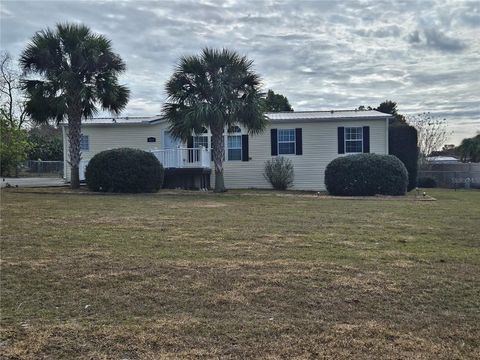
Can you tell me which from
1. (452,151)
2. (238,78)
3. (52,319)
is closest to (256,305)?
(52,319)

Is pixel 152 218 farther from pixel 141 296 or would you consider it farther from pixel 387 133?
pixel 387 133

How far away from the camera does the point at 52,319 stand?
3.94m

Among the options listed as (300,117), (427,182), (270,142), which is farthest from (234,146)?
(427,182)

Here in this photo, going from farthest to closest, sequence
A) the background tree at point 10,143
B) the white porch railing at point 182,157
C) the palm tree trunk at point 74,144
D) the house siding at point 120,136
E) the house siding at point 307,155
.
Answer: the house siding at point 120,136 → the house siding at point 307,155 → the white porch railing at point 182,157 → the background tree at point 10,143 → the palm tree trunk at point 74,144

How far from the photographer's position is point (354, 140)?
21.6 metres

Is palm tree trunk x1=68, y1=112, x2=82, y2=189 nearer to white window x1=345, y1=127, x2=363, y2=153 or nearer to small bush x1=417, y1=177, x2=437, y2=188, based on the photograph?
white window x1=345, y1=127, x2=363, y2=153

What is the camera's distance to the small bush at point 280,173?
21.5 m

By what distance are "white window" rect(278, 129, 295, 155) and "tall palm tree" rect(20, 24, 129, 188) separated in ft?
25.3

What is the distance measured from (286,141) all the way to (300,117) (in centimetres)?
126

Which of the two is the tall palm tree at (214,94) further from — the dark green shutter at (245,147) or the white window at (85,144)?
the white window at (85,144)

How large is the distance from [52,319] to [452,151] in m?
48.1

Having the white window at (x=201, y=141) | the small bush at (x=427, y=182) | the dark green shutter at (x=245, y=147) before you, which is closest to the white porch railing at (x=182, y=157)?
the white window at (x=201, y=141)

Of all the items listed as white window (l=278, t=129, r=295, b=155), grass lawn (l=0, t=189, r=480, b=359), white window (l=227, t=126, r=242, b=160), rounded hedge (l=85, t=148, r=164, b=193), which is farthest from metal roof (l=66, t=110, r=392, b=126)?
grass lawn (l=0, t=189, r=480, b=359)

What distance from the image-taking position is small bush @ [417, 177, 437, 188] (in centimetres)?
2681
